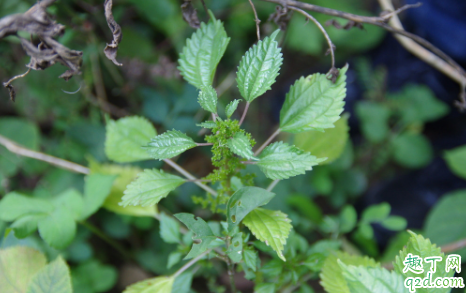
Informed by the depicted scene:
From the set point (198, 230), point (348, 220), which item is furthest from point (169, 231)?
point (348, 220)

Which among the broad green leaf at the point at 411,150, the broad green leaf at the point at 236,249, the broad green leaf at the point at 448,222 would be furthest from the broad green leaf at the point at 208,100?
the broad green leaf at the point at 411,150

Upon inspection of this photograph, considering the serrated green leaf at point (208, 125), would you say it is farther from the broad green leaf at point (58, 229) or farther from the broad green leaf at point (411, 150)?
the broad green leaf at point (411, 150)

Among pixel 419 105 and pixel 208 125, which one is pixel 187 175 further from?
pixel 419 105

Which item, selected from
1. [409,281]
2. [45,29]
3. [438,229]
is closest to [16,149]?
[45,29]

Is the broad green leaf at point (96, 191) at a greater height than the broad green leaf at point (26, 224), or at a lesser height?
greater

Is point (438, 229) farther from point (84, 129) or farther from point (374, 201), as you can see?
point (84, 129)

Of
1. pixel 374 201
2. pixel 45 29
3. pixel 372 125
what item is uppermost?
A: pixel 45 29

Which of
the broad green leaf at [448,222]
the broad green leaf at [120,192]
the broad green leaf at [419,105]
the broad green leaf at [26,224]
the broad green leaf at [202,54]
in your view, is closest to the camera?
→ the broad green leaf at [202,54]

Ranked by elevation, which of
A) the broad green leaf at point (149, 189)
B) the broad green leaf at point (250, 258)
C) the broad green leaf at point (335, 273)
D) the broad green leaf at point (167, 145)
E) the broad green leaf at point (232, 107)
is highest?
the broad green leaf at point (232, 107)
